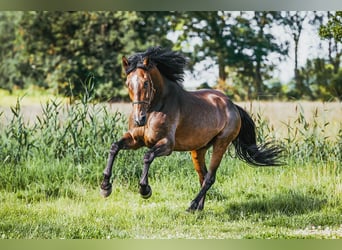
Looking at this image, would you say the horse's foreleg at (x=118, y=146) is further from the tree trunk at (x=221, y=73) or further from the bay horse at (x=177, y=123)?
the tree trunk at (x=221, y=73)

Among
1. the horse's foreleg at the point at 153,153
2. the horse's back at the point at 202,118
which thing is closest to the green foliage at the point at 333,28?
the horse's back at the point at 202,118

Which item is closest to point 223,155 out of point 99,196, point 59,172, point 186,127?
point 186,127

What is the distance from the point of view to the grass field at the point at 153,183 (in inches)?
185

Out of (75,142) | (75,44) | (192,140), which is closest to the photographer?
(192,140)

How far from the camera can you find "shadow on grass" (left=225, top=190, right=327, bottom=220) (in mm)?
4789

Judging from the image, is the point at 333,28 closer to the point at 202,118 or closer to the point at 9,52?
the point at 202,118

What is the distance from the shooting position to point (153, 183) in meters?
4.82

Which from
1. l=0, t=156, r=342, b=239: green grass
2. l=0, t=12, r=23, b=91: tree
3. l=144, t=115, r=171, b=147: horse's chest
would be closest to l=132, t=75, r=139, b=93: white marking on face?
l=144, t=115, r=171, b=147: horse's chest

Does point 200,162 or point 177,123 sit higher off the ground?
point 177,123

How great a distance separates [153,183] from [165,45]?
1.19 m

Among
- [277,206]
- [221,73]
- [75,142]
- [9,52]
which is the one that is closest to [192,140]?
[221,73]

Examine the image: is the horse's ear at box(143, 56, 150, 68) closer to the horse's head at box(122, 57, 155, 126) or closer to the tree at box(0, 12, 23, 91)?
the horse's head at box(122, 57, 155, 126)

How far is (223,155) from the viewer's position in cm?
484

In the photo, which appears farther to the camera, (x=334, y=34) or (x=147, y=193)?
(x=334, y=34)
